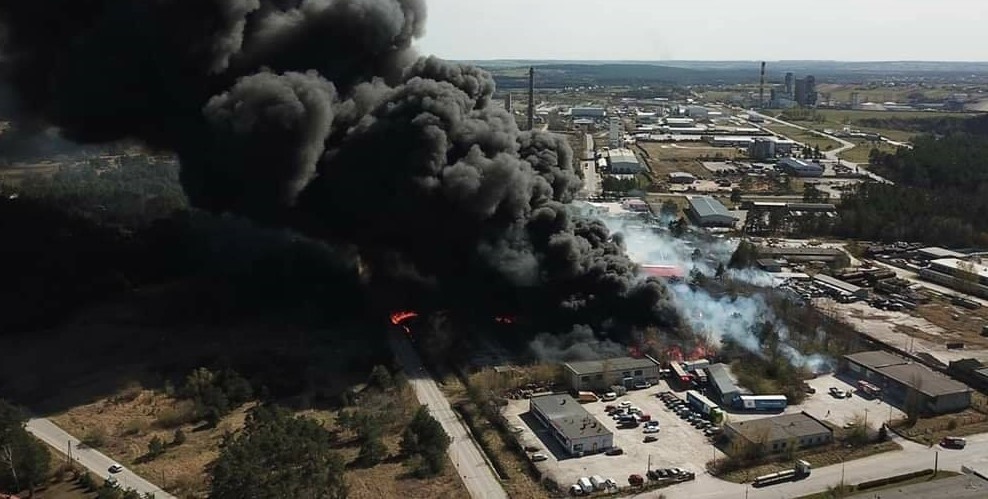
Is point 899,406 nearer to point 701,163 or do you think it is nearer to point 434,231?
point 434,231

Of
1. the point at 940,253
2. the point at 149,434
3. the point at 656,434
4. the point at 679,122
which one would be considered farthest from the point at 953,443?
the point at 679,122

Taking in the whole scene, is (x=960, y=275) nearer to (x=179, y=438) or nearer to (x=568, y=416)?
(x=568, y=416)

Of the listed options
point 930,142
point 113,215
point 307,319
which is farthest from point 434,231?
point 930,142

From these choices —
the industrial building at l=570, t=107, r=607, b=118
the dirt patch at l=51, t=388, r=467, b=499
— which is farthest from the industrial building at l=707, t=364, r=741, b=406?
the industrial building at l=570, t=107, r=607, b=118

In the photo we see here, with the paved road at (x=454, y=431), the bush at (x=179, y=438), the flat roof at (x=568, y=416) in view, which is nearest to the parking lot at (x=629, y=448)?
the flat roof at (x=568, y=416)

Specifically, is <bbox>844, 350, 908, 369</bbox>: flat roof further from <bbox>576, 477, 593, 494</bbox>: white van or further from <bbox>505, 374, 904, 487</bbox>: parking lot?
<bbox>576, 477, 593, 494</bbox>: white van

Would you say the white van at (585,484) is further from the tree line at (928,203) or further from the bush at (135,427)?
the tree line at (928,203)
